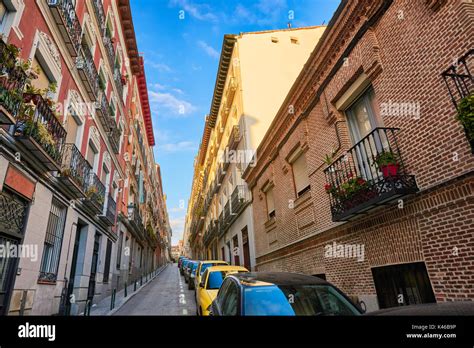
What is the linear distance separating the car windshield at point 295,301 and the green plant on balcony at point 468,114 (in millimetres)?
2830

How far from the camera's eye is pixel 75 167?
961 centimetres

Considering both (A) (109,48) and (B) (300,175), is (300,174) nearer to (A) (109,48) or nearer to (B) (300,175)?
(B) (300,175)

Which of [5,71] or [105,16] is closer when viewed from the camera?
[5,71]

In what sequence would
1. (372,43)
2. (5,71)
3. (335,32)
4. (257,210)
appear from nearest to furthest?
(5,71) → (372,43) → (335,32) → (257,210)

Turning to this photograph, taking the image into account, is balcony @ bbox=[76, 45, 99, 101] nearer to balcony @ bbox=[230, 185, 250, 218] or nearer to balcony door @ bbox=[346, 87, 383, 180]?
balcony door @ bbox=[346, 87, 383, 180]

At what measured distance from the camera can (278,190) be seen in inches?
483

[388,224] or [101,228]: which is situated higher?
[101,228]

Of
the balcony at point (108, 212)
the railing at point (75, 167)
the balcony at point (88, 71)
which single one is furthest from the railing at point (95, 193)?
the balcony at point (88, 71)

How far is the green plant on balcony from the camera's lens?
375cm

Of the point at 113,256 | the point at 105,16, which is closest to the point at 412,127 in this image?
the point at 105,16

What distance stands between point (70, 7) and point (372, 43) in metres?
9.23
